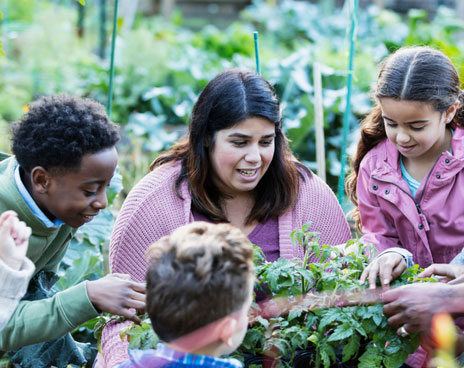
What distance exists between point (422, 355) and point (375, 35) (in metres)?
6.70

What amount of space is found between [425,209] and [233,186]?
72 centimetres

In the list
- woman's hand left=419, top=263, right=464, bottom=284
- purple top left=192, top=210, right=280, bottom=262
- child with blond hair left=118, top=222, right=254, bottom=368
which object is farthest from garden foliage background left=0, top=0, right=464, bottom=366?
child with blond hair left=118, top=222, right=254, bottom=368

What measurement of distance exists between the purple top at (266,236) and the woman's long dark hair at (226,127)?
25 millimetres

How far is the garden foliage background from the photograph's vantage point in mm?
5254

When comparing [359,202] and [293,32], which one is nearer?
[359,202]

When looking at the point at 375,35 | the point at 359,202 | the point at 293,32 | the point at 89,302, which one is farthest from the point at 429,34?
the point at 89,302

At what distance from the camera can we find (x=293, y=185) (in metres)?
2.82

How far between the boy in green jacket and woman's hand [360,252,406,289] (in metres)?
0.67

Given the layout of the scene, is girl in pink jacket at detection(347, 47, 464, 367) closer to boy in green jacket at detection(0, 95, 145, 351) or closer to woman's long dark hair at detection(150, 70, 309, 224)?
woman's long dark hair at detection(150, 70, 309, 224)

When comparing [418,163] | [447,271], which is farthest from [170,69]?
[447,271]

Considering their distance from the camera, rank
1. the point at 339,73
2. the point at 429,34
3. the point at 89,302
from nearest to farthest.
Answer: the point at 89,302 < the point at 339,73 < the point at 429,34

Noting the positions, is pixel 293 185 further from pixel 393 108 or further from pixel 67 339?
pixel 67 339

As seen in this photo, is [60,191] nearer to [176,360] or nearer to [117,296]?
[117,296]

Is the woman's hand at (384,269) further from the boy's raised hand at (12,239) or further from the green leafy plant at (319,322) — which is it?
the boy's raised hand at (12,239)
